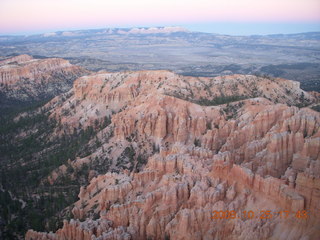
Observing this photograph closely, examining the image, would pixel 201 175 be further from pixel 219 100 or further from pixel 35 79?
pixel 35 79

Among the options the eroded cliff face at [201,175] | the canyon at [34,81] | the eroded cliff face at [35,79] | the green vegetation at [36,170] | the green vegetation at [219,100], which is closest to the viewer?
the eroded cliff face at [201,175]

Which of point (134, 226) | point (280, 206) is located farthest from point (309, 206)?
point (134, 226)

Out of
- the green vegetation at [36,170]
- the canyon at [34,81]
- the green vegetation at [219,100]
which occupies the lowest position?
the green vegetation at [36,170]

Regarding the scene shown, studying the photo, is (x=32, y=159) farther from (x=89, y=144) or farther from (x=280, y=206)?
(x=280, y=206)

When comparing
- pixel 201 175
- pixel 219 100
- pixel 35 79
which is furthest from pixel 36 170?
pixel 35 79

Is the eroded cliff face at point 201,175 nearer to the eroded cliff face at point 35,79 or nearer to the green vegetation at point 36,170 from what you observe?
the green vegetation at point 36,170

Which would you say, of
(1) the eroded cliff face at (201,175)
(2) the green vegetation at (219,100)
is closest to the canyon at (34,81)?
(2) the green vegetation at (219,100)

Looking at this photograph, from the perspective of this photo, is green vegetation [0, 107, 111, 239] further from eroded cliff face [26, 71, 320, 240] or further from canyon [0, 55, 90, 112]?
canyon [0, 55, 90, 112]
